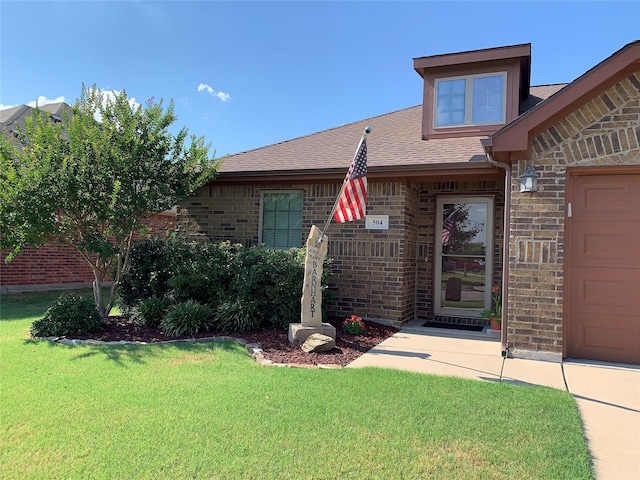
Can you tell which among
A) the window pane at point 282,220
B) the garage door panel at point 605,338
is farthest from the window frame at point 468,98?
the garage door panel at point 605,338

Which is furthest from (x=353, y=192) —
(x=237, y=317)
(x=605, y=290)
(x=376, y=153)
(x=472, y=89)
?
(x=472, y=89)

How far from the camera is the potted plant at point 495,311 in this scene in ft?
24.3

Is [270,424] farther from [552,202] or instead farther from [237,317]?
[552,202]

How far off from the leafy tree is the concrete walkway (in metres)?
4.42

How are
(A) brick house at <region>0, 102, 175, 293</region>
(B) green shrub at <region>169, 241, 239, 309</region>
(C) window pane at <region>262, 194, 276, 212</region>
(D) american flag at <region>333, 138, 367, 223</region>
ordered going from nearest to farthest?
(D) american flag at <region>333, 138, 367, 223</region> < (B) green shrub at <region>169, 241, 239, 309</region> < (C) window pane at <region>262, 194, 276, 212</region> < (A) brick house at <region>0, 102, 175, 293</region>

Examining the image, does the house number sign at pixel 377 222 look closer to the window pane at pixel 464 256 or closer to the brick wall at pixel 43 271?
the window pane at pixel 464 256

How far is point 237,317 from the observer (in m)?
7.09

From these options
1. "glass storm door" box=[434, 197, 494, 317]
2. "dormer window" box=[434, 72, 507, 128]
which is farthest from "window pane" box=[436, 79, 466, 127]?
"glass storm door" box=[434, 197, 494, 317]

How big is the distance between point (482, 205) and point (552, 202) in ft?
8.26

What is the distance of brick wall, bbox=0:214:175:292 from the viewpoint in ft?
37.1

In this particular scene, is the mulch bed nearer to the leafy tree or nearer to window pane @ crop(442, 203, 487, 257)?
the leafy tree

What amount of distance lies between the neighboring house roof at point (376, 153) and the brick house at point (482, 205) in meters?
0.04

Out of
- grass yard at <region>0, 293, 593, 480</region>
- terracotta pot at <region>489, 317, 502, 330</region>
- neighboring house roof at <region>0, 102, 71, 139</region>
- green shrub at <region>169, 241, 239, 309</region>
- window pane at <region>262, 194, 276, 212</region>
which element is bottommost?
grass yard at <region>0, 293, 593, 480</region>

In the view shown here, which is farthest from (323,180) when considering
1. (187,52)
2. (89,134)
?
(187,52)
